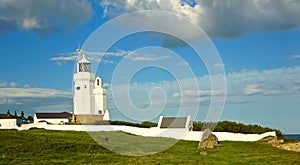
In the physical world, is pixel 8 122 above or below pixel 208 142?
above

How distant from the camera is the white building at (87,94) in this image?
76562 millimetres

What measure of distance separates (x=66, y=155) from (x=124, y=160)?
422 centimetres

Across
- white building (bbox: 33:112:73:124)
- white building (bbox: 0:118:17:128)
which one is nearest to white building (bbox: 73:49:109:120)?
white building (bbox: 33:112:73:124)

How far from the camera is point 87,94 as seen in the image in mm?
76875

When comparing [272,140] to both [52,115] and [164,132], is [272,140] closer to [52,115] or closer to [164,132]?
[164,132]

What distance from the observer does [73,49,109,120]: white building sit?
76562 mm

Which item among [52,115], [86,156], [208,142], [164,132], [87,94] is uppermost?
[87,94]

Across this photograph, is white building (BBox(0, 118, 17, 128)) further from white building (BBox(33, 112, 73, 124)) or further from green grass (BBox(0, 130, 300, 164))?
green grass (BBox(0, 130, 300, 164))

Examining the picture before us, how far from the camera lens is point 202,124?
61.7 metres

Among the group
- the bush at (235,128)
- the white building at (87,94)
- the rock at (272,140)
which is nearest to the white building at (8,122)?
the white building at (87,94)

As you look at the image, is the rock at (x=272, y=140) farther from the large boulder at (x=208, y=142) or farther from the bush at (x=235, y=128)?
the large boulder at (x=208, y=142)

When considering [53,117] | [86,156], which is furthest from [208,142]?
[53,117]

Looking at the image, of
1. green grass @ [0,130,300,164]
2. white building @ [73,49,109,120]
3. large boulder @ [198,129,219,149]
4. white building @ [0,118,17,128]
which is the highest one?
white building @ [73,49,109,120]

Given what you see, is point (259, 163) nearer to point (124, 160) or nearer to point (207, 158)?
point (207, 158)
